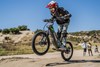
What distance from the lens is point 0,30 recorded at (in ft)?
203

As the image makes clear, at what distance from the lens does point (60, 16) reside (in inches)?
510

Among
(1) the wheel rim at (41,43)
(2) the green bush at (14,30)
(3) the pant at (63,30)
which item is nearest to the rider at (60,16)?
(3) the pant at (63,30)

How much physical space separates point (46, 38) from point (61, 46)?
853mm

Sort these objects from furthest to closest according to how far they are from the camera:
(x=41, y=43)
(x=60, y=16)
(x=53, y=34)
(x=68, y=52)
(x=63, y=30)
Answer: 1. (x=68, y=52)
2. (x=63, y=30)
3. (x=60, y=16)
4. (x=53, y=34)
5. (x=41, y=43)

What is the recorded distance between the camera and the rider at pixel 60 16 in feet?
42.1

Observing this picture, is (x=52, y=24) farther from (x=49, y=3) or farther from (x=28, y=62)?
(x=28, y=62)

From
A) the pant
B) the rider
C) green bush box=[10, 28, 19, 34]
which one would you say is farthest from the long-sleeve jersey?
green bush box=[10, 28, 19, 34]

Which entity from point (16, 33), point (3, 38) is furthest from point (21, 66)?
point (16, 33)

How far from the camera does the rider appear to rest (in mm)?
12820

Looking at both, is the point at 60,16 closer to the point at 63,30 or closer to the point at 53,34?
the point at 63,30

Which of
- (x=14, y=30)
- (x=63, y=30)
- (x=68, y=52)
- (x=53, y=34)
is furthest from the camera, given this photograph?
(x=14, y=30)

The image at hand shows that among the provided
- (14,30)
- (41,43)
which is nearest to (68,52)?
(41,43)

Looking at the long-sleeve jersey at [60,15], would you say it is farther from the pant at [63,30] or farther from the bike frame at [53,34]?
the bike frame at [53,34]

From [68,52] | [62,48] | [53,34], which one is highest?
[53,34]
